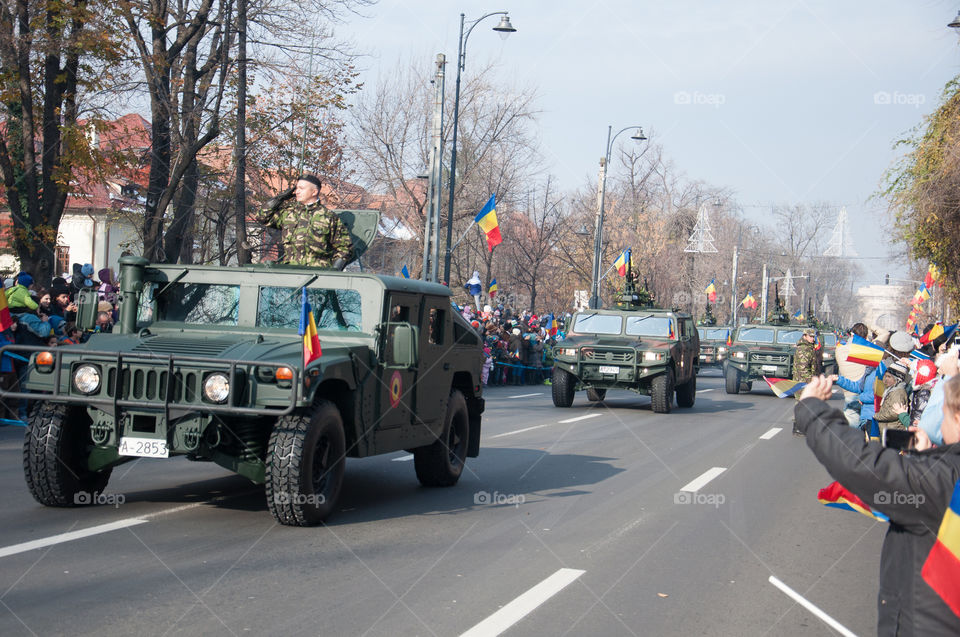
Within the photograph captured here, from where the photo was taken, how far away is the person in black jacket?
3.09 metres

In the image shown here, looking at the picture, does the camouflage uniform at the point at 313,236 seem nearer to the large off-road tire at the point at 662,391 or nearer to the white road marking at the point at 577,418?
the white road marking at the point at 577,418

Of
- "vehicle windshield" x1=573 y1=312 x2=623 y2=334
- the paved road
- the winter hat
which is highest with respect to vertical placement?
the winter hat

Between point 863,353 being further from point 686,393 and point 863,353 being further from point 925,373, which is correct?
point 686,393

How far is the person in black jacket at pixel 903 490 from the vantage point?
3092 mm

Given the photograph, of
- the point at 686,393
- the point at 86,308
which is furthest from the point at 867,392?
the point at 686,393

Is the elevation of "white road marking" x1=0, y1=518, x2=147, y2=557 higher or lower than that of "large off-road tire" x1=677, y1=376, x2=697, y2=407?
higher

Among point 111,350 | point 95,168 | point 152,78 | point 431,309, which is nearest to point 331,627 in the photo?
point 111,350

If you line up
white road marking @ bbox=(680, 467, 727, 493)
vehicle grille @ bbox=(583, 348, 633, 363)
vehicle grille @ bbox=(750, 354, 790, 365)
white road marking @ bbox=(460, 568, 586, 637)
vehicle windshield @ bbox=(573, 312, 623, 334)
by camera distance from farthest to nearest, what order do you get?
vehicle grille @ bbox=(750, 354, 790, 365)
vehicle windshield @ bbox=(573, 312, 623, 334)
vehicle grille @ bbox=(583, 348, 633, 363)
white road marking @ bbox=(680, 467, 727, 493)
white road marking @ bbox=(460, 568, 586, 637)

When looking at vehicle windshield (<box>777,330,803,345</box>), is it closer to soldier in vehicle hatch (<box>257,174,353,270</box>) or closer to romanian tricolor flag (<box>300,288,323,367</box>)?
soldier in vehicle hatch (<box>257,174,353,270</box>)

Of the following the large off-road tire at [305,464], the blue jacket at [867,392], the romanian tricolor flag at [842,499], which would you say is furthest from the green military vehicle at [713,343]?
the romanian tricolor flag at [842,499]

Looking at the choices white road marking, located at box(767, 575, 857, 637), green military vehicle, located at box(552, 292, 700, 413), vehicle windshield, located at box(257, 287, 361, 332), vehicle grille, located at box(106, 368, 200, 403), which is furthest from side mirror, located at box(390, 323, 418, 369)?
green military vehicle, located at box(552, 292, 700, 413)

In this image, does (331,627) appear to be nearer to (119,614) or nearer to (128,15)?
(119,614)

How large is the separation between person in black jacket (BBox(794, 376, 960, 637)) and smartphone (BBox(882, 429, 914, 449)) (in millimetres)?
256

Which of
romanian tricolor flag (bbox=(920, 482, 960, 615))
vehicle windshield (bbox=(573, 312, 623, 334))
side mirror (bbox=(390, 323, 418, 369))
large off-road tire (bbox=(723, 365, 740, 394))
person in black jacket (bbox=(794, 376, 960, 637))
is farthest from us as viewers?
large off-road tire (bbox=(723, 365, 740, 394))
